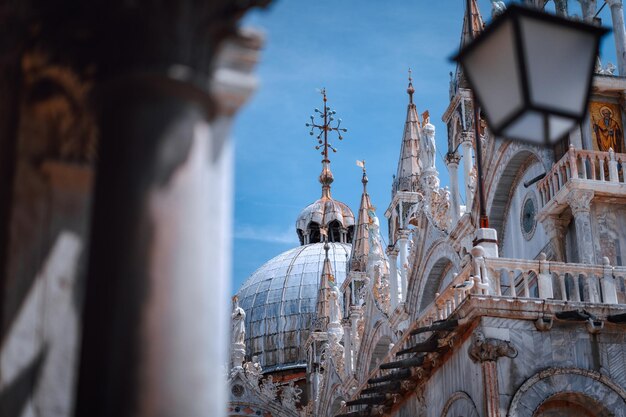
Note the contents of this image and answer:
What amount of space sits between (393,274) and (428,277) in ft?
10.9

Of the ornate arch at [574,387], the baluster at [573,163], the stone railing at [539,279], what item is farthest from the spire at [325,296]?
the ornate arch at [574,387]

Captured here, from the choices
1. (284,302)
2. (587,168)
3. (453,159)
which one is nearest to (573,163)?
(587,168)

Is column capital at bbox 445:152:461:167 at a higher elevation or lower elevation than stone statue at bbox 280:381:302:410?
higher

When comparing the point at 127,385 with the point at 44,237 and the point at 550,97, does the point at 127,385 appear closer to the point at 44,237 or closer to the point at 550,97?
the point at 44,237

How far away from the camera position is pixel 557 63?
509 centimetres

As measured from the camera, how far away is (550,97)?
5.09m

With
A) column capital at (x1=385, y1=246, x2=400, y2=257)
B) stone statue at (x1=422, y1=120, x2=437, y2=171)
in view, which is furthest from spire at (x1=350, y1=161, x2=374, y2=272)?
stone statue at (x1=422, y1=120, x2=437, y2=171)

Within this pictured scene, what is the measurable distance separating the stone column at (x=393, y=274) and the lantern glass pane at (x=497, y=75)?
26.9 metres

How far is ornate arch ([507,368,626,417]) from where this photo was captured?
63.6ft

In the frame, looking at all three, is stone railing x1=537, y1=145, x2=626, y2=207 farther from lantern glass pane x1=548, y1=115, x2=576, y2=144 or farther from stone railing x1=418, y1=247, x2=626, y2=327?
lantern glass pane x1=548, y1=115, x2=576, y2=144

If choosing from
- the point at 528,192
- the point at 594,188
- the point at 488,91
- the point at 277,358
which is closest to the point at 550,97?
the point at 488,91

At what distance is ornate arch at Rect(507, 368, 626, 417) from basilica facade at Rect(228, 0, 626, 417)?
0.02 metres

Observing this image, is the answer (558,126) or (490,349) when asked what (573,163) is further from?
(558,126)

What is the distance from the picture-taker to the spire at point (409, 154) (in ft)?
112
